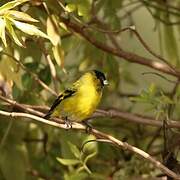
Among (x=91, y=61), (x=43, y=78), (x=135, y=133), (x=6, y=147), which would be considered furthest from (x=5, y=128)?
(x=135, y=133)

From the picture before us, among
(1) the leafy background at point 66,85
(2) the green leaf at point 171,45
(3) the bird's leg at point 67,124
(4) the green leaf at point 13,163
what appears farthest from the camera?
(2) the green leaf at point 171,45

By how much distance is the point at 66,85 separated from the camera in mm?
1827

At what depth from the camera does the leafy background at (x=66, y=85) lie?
4.63 ft

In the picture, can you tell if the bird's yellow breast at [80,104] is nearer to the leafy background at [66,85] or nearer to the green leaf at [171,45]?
the leafy background at [66,85]

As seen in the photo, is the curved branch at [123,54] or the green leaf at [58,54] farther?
the curved branch at [123,54]

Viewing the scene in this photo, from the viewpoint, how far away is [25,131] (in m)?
1.88

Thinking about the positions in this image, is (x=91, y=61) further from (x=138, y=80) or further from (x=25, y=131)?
(x=138, y=80)

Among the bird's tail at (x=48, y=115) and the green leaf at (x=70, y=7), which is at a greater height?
the green leaf at (x=70, y=7)

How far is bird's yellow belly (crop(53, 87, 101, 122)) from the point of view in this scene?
1608mm

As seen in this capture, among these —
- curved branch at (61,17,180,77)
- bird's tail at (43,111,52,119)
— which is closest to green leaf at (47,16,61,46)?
curved branch at (61,17,180,77)

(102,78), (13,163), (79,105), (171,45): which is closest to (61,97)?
(79,105)

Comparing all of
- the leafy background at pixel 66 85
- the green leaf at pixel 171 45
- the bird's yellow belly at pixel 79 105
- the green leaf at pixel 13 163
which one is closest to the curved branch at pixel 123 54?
the leafy background at pixel 66 85

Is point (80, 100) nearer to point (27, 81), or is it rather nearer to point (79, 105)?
point (79, 105)

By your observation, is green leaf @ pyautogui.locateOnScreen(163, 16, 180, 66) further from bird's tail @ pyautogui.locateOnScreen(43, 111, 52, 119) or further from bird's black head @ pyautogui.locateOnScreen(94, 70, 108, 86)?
bird's tail @ pyautogui.locateOnScreen(43, 111, 52, 119)
